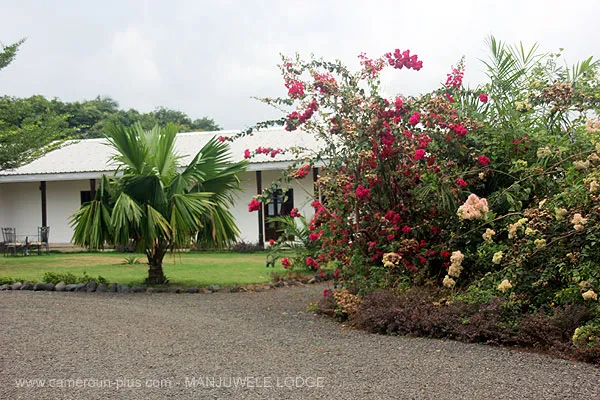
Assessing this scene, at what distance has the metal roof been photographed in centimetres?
1830

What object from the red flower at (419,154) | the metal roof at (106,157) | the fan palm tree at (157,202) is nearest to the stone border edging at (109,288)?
the fan palm tree at (157,202)

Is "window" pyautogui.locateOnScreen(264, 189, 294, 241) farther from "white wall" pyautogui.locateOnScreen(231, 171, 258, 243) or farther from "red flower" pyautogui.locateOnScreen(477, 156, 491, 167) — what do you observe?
"red flower" pyautogui.locateOnScreen(477, 156, 491, 167)

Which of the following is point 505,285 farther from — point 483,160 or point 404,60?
point 404,60

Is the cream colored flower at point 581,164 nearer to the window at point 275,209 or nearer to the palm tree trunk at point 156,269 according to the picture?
the palm tree trunk at point 156,269

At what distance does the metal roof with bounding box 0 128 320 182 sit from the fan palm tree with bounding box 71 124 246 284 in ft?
21.7

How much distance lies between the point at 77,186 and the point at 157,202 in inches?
479

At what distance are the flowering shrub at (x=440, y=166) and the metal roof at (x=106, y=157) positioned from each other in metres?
9.43

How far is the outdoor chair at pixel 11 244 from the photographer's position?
1778 cm

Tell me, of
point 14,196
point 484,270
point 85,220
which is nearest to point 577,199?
point 484,270

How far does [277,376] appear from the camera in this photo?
489 centimetres

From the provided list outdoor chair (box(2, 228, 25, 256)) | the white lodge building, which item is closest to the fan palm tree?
the white lodge building

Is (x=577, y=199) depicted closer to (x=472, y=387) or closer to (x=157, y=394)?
(x=472, y=387)

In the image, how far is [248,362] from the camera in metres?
5.36

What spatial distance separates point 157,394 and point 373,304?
303 cm
